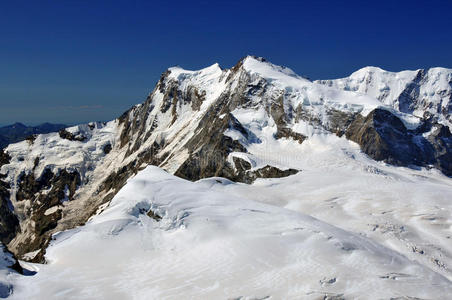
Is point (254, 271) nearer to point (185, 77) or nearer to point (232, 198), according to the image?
point (232, 198)

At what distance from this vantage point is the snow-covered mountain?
34.2 m

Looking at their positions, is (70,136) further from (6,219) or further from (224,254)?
(224,254)

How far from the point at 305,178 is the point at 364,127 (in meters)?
32.1

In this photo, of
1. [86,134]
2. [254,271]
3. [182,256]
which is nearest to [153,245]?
[182,256]

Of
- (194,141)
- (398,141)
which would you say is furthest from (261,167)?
(398,141)

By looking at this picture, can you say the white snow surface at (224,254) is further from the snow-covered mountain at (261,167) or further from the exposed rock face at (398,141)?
the exposed rock face at (398,141)

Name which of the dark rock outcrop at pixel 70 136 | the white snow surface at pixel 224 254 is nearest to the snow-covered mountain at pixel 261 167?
the white snow surface at pixel 224 254

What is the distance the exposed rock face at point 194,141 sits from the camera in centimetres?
8881

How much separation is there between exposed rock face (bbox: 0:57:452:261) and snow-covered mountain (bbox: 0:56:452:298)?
1.51 feet

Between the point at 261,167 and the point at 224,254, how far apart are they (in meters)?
49.4

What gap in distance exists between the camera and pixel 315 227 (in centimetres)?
3231

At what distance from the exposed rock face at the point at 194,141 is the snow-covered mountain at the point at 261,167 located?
1.51 feet

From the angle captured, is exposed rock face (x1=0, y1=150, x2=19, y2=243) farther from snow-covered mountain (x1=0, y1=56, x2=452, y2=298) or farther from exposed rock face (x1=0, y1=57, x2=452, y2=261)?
snow-covered mountain (x1=0, y1=56, x2=452, y2=298)

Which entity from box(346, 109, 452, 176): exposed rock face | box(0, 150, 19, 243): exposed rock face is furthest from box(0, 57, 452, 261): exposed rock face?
box(0, 150, 19, 243): exposed rock face
